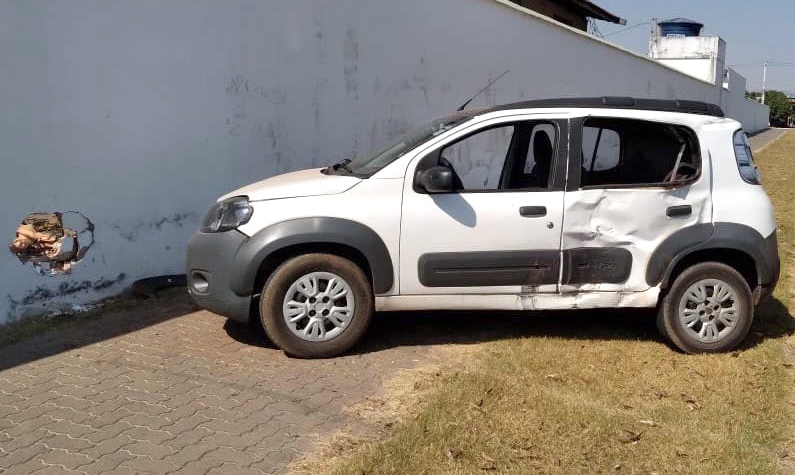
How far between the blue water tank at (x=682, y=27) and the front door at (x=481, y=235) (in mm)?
35115

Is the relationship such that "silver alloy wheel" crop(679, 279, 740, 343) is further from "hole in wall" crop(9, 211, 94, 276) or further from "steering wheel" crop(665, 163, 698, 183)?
"hole in wall" crop(9, 211, 94, 276)

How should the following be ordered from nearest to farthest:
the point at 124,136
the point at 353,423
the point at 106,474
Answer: the point at 106,474 < the point at 353,423 < the point at 124,136

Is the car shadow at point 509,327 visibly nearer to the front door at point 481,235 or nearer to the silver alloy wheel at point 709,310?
the silver alloy wheel at point 709,310

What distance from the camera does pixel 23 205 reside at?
5699mm

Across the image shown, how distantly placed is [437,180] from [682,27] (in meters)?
36.0

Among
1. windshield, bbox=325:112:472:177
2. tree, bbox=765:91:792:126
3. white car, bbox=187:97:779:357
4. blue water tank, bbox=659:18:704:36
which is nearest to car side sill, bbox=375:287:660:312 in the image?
white car, bbox=187:97:779:357

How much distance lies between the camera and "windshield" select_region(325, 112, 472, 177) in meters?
5.33

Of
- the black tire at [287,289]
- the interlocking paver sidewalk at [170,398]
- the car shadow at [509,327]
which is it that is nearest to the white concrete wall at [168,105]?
the interlocking paver sidewalk at [170,398]

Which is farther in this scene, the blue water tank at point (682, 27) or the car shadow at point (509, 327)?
the blue water tank at point (682, 27)

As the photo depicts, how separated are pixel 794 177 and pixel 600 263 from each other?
15.6 metres

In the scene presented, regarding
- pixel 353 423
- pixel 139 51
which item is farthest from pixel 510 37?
pixel 353 423

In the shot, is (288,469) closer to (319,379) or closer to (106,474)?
(106,474)

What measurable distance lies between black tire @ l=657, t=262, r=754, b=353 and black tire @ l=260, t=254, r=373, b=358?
2129 millimetres

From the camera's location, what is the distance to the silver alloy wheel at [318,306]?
504cm
